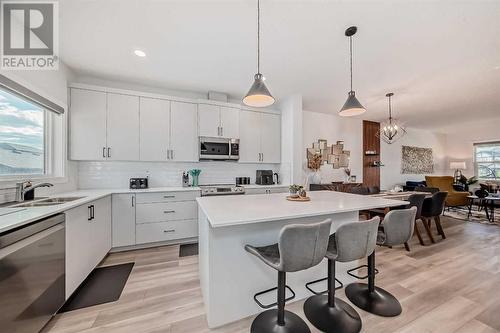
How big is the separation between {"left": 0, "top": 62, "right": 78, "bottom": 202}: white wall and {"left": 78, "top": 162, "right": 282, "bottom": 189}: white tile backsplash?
0.20 meters

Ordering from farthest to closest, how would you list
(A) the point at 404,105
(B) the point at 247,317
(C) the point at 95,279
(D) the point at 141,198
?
(A) the point at 404,105
(D) the point at 141,198
(C) the point at 95,279
(B) the point at 247,317

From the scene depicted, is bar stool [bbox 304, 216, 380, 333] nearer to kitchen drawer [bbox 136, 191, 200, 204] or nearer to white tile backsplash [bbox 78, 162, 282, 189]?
kitchen drawer [bbox 136, 191, 200, 204]

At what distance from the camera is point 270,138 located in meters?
4.11

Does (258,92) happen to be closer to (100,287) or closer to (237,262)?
(237,262)

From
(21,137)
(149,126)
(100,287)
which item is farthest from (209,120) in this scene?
(100,287)

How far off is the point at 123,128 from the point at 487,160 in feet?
35.8

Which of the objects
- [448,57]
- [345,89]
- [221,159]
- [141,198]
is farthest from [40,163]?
[448,57]

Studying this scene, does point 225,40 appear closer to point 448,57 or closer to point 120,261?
point 448,57

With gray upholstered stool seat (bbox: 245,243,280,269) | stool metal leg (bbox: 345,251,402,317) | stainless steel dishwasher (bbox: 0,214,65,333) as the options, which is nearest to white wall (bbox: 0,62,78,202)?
stainless steel dishwasher (bbox: 0,214,65,333)

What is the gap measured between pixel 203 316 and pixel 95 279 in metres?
1.46

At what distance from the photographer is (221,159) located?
145 inches

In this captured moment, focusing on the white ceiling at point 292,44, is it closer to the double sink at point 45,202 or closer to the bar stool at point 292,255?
the double sink at point 45,202

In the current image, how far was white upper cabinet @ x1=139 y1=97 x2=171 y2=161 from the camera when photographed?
3.23 m

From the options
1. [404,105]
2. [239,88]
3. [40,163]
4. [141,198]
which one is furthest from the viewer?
[404,105]
